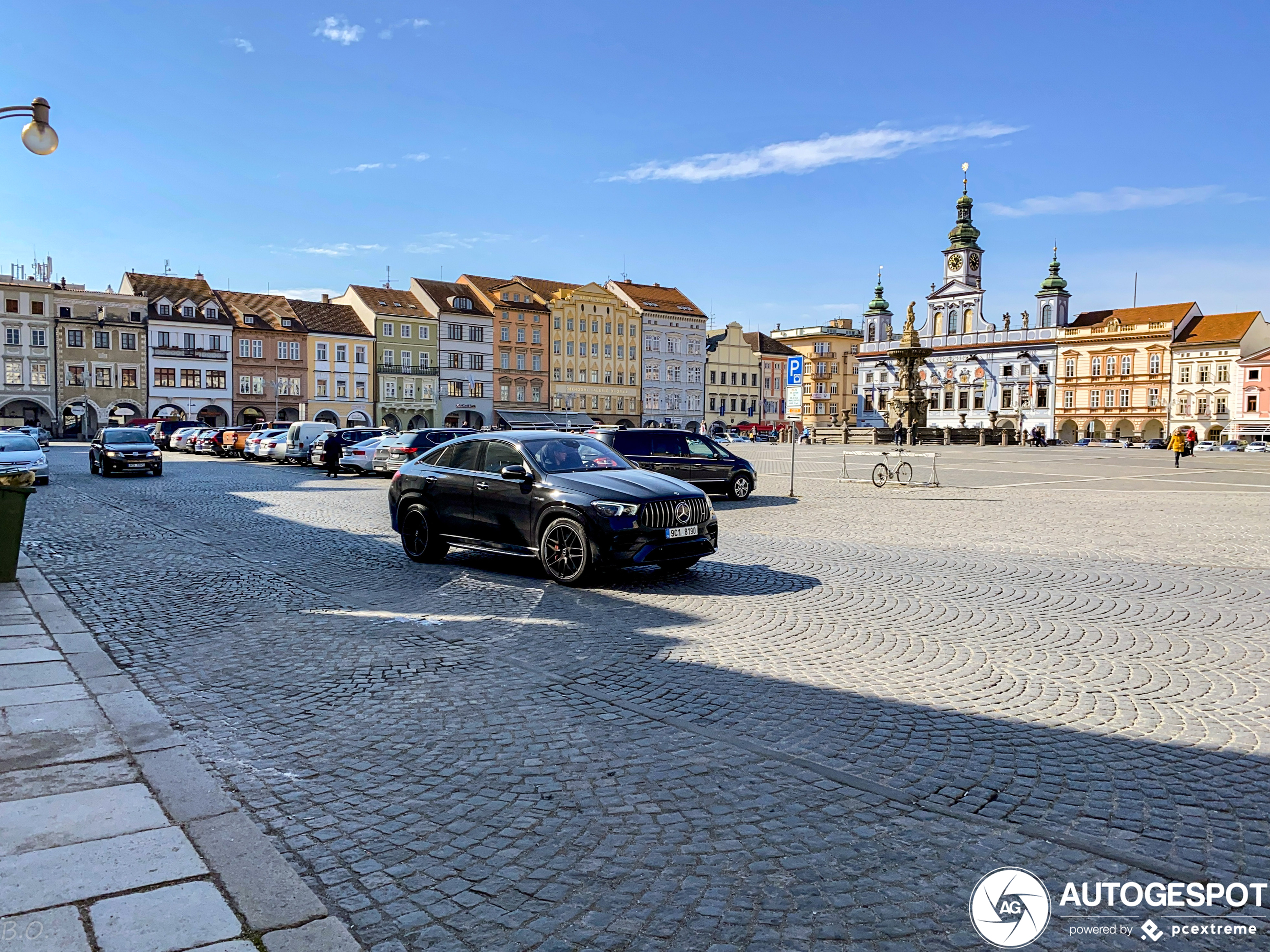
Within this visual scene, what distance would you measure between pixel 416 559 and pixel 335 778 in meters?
7.25

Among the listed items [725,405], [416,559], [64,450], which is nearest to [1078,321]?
[725,405]

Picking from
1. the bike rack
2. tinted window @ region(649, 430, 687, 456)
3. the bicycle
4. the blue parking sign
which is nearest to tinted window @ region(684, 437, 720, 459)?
tinted window @ region(649, 430, 687, 456)

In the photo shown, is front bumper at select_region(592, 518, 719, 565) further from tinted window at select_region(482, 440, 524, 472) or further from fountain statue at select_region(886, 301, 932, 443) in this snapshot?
fountain statue at select_region(886, 301, 932, 443)

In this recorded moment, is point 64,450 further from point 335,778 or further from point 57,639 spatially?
point 335,778

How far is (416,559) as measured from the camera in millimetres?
11711

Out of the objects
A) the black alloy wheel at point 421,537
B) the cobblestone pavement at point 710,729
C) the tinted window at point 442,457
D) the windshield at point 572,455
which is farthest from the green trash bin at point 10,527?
the windshield at point 572,455

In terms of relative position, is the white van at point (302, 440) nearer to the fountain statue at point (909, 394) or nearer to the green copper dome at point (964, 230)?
the fountain statue at point (909, 394)

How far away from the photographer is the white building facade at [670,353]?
100875mm

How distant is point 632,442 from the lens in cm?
2059

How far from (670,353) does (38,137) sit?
298ft

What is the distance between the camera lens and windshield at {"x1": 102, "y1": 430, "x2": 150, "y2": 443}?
2930 cm

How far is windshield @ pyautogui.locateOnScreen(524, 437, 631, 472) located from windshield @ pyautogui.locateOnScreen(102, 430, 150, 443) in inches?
920

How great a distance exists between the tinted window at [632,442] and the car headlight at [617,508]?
10.5m

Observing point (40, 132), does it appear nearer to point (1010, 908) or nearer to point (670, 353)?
point (1010, 908)
